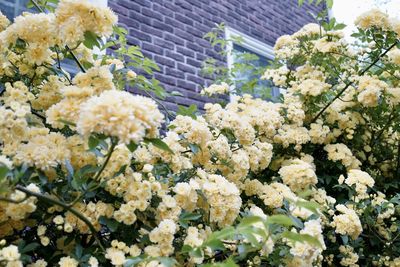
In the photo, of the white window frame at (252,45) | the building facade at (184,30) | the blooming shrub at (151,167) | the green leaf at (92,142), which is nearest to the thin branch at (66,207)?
the blooming shrub at (151,167)

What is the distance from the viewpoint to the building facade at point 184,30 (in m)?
3.42

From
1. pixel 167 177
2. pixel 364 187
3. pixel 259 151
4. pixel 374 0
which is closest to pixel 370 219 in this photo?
pixel 364 187

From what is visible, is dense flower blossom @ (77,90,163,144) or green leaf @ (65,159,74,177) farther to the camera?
green leaf @ (65,159,74,177)

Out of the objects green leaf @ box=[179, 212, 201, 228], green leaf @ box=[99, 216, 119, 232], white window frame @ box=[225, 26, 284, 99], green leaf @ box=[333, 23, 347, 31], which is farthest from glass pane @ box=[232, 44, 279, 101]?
green leaf @ box=[99, 216, 119, 232]

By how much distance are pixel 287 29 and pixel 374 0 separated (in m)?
5.95

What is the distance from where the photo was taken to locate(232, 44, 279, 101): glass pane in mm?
2985

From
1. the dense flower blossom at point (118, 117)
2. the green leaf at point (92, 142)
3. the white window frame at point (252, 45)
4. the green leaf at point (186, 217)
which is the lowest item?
the green leaf at point (186, 217)

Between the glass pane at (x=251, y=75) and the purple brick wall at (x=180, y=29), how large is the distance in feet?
0.90

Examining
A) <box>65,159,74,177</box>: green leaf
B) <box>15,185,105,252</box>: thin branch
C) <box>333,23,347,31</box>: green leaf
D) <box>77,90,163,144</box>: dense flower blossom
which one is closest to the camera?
<box>77,90,163,144</box>: dense flower blossom

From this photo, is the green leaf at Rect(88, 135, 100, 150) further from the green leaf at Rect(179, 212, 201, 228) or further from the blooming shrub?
the green leaf at Rect(179, 212, 201, 228)

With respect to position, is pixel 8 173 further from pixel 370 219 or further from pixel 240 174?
pixel 370 219

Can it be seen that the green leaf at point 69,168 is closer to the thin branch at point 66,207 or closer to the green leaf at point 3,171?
the thin branch at point 66,207

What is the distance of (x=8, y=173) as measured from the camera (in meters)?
0.89

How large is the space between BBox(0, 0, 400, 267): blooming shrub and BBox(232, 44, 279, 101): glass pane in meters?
0.74
